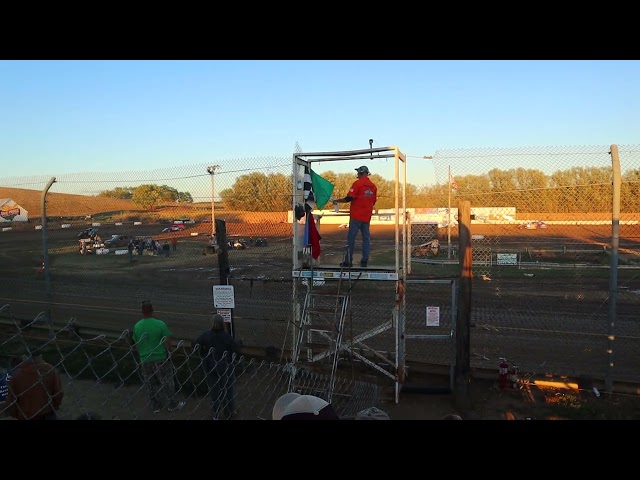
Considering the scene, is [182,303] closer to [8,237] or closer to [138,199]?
[138,199]

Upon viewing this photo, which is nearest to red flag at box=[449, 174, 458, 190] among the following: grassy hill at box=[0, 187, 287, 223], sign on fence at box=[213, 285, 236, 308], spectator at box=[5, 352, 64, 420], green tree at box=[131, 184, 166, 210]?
sign on fence at box=[213, 285, 236, 308]

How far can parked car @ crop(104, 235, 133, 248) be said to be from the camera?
11.6 meters

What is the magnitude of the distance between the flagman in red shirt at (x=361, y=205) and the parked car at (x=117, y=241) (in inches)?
256

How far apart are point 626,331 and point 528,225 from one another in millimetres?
2839

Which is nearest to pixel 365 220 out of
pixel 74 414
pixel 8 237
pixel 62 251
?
pixel 74 414

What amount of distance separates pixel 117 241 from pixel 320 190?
6389mm

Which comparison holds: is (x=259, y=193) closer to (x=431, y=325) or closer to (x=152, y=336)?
(x=152, y=336)

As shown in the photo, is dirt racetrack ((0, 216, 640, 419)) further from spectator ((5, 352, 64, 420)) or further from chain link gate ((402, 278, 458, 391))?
spectator ((5, 352, 64, 420))

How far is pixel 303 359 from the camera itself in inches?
316

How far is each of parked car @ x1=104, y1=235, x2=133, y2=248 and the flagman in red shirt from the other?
6.49 meters

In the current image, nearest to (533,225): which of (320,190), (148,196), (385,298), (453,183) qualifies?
(453,183)

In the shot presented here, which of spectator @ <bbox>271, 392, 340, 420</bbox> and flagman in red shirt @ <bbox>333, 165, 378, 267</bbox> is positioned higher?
flagman in red shirt @ <bbox>333, 165, 378, 267</bbox>

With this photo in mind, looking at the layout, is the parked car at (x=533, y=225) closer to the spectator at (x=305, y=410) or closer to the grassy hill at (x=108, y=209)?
the grassy hill at (x=108, y=209)

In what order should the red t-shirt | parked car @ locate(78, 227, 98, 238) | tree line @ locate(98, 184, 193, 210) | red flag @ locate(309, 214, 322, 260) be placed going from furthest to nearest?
parked car @ locate(78, 227, 98, 238) < tree line @ locate(98, 184, 193, 210) < red flag @ locate(309, 214, 322, 260) < the red t-shirt
